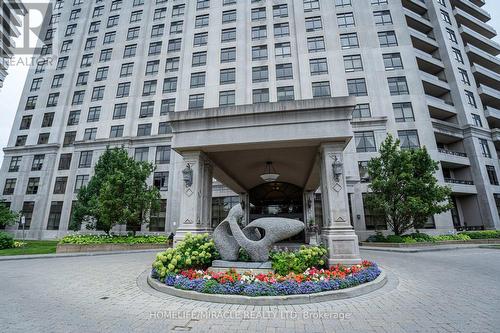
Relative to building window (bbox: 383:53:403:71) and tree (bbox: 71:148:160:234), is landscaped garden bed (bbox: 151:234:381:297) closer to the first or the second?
tree (bbox: 71:148:160:234)

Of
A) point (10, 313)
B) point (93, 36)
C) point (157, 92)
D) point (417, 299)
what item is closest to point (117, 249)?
point (10, 313)

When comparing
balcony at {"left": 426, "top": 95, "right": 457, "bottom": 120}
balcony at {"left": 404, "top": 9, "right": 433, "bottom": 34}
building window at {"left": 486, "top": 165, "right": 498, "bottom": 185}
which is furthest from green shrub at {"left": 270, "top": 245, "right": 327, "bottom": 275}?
balcony at {"left": 404, "top": 9, "right": 433, "bottom": 34}

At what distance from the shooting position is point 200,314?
5.33 meters

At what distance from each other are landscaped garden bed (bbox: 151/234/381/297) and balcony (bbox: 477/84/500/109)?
39374 millimetres

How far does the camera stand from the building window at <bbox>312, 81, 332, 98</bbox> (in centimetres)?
2903

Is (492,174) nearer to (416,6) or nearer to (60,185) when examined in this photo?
(416,6)

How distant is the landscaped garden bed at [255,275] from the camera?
6.30 meters

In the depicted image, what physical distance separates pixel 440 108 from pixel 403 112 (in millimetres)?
5857

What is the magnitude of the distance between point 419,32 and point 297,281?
3876cm

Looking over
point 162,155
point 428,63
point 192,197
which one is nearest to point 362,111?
point 428,63

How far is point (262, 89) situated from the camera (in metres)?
30.4

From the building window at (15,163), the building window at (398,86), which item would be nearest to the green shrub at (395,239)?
the building window at (398,86)

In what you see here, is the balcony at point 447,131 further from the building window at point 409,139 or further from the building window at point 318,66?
the building window at point 318,66

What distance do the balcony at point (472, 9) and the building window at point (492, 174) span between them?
2658 centimetres
